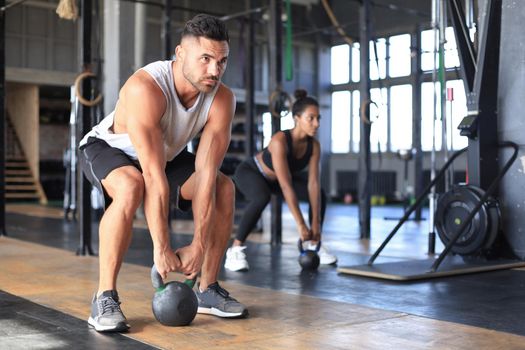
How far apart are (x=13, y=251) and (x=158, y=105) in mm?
2485

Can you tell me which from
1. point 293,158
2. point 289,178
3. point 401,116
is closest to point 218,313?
point 289,178

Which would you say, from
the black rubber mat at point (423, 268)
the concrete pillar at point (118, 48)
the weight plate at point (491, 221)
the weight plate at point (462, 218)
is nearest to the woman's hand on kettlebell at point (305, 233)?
the black rubber mat at point (423, 268)

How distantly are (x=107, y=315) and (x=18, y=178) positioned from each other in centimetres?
1112

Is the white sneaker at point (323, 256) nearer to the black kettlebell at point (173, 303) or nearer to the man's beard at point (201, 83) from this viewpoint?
the black kettlebell at point (173, 303)

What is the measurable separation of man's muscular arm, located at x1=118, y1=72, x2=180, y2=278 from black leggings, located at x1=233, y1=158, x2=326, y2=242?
1682 millimetres

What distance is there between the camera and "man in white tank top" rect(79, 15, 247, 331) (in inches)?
77.0

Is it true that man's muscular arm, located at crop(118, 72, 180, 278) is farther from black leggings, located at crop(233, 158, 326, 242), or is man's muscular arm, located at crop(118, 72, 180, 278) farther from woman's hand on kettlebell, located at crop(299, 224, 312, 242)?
black leggings, located at crop(233, 158, 326, 242)

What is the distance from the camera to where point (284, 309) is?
2346 millimetres

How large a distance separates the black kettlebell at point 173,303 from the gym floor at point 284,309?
0.11 feet

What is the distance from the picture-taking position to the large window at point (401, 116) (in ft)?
42.9

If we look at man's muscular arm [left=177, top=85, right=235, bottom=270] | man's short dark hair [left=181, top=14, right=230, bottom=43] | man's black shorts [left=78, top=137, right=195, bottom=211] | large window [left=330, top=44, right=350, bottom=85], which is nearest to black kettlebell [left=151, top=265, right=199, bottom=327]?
man's muscular arm [left=177, top=85, right=235, bottom=270]

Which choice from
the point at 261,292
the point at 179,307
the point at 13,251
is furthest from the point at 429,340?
the point at 13,251

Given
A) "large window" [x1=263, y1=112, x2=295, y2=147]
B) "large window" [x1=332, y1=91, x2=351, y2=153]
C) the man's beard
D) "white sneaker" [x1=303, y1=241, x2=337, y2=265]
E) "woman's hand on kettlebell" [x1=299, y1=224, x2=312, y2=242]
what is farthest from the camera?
"large window" [x1=332, y1=91, x2=351, y2=153]

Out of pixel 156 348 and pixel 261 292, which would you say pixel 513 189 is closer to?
pixel 261 292
